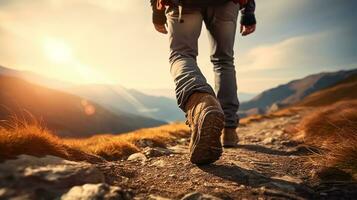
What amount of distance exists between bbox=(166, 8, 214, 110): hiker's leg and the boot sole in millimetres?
436

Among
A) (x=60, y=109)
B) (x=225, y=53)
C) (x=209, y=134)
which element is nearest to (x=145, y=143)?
(x=225, y=53)

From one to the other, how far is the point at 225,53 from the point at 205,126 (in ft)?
5.40

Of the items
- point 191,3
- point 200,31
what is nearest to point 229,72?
point 200,31

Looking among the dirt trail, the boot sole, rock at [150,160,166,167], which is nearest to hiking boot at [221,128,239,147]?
the dirt trail

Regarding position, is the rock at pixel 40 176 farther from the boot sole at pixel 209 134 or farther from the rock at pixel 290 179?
the rock at pixel 290 179

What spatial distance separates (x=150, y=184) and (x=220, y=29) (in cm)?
218

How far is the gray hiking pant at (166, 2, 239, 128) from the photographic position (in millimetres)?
3045

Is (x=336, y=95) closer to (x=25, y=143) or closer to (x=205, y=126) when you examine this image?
(x=205, y=126)

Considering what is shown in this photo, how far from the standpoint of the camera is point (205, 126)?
105 inches

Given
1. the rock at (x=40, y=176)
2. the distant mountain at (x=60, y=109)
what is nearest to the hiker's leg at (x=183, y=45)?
the rock at (x=40, y=176)

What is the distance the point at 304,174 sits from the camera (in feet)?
9.50

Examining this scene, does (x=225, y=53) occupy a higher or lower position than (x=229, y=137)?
higher

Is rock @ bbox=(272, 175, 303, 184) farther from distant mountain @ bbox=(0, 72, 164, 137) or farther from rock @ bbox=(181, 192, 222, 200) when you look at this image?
distant mountain @ bbox=(0, 72, 164, 137)

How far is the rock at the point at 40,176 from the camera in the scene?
5.86 ft
